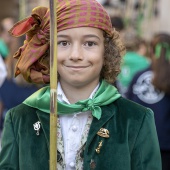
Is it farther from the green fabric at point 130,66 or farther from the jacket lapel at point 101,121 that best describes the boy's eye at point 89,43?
the green fabric at point 130,66

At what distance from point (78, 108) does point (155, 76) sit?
220cm

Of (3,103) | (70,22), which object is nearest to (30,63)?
(70,22)

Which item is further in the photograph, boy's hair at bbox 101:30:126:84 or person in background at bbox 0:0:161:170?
boy's hair at bbox 101:30:126:84

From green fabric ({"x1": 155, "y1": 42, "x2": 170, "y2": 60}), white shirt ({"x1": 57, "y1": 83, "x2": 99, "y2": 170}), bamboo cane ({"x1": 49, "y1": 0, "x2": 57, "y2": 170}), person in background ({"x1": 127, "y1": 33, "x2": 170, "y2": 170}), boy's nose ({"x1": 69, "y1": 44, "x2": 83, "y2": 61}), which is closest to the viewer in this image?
bamboo cane ({"x1": 49, "y1": 0, "x2": 57, "y2": 170})

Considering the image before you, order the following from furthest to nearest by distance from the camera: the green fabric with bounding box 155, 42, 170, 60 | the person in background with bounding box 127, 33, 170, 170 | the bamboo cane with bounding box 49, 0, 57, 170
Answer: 1. the green fabric with bounding box 155, 42, 170, 60
2. the person in background with bounding box 127, 33, 170, 170
3. the bamboo cane with bounding box 49, 0, 57, 170

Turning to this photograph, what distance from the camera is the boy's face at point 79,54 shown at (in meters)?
2.72

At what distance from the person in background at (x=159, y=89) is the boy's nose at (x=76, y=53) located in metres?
2.22

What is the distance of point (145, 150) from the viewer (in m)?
2.79

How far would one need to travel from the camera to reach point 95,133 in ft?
9.12

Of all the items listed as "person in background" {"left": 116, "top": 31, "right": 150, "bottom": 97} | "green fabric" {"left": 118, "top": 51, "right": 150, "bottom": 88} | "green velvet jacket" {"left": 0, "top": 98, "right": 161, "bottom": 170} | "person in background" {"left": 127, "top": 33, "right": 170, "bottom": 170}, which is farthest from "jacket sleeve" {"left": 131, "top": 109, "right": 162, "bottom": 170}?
"green fabric" {"left": 118, "top": 51, "right": 150, "bottom": 88}

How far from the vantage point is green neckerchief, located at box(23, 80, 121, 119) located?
2809mm

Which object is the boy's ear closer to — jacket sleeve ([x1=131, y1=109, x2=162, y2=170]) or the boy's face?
the boy's face

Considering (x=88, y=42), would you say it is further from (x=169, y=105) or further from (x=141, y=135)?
(x=169, y=105)

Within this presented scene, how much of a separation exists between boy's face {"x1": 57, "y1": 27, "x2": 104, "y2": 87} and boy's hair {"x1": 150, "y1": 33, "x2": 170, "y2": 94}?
210 cm
